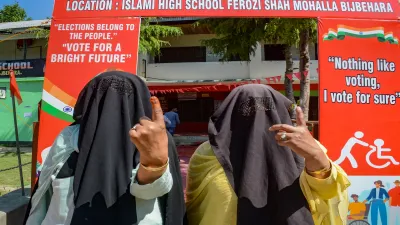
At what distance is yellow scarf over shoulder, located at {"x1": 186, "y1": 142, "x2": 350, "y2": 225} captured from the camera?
1321mm

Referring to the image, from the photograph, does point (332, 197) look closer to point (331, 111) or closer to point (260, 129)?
point (260, 129)

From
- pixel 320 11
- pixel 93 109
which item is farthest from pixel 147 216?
pixel 320 11

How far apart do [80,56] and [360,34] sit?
2.40 m

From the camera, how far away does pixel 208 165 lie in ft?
5.24

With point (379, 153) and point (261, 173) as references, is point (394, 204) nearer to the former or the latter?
point (379, 153)

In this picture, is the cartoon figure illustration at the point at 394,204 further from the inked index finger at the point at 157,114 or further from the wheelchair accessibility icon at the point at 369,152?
the inked index finger at the point at 157,114

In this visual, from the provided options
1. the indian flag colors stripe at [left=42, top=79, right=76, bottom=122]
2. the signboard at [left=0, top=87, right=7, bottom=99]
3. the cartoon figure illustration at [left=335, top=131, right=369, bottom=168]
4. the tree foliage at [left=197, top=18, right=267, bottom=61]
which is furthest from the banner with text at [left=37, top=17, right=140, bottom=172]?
the signboard at [left=0, top=87, right=7, bottom=99]

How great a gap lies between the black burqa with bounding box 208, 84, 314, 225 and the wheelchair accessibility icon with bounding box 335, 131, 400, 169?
1.46m

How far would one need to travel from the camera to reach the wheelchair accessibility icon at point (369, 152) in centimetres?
277

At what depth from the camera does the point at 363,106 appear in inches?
109

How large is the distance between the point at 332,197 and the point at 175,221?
25.8 inches

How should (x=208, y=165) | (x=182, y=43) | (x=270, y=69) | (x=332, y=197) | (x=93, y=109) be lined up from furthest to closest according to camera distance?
1. (x=182, y=43)
2. (x=270, y=69)
3. (x=208, y=165)
4. (x=93, y=109)
5. (x=332, y=197)

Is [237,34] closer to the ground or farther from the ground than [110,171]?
farther from the ground

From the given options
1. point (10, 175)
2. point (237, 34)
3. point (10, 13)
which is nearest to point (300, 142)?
point (237, 34)
